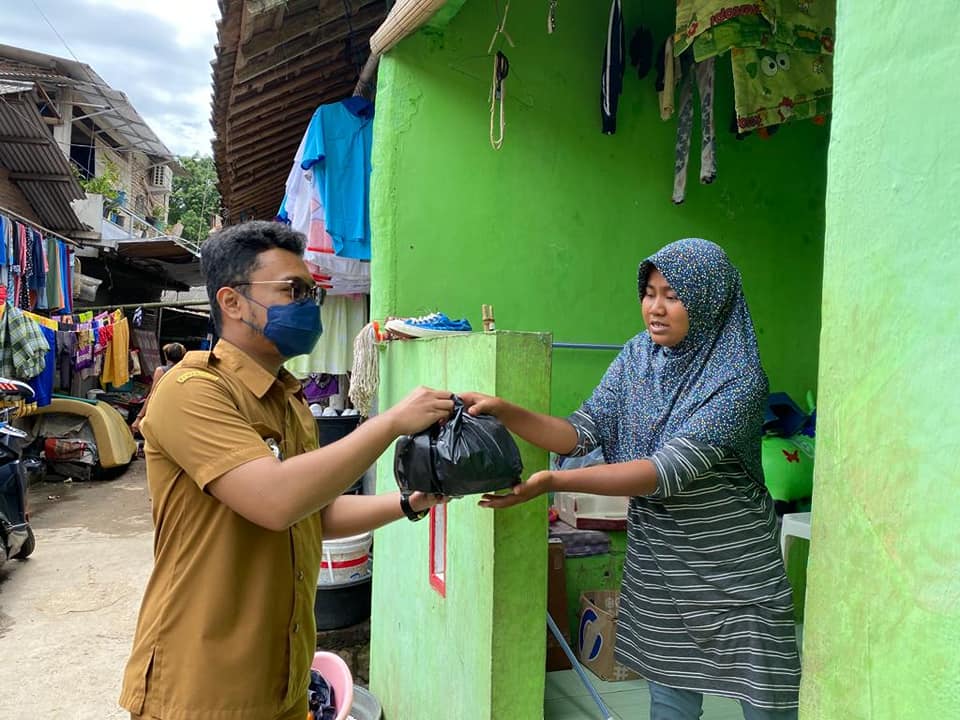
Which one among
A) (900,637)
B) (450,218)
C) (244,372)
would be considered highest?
(450,218)

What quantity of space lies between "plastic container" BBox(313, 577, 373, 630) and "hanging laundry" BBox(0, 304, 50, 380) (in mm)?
6798

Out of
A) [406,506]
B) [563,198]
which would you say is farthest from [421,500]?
[563,198]

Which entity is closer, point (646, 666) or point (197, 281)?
point (646, 666)

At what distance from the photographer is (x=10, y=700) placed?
425cm

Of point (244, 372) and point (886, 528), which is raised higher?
point (244, 372)

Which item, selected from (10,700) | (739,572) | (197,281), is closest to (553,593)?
(739,572)

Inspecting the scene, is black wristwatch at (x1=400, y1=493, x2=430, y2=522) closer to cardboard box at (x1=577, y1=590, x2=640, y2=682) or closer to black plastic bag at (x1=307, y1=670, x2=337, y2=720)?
black plastic bag at (x1=307, y1=670, x2=337, y2=720)

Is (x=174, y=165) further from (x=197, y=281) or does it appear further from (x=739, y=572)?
(x=739, y=572)

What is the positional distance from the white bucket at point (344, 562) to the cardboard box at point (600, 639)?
167 centimetres

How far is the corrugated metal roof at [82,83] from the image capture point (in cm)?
1305

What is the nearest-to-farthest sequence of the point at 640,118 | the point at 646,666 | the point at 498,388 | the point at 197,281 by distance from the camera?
the point at 646,666 < the point at 498,388 < the point at 640,118 < the point at 197,281

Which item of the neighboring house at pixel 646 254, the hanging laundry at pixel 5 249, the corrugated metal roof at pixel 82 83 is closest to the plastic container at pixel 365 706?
the neighboring house at pixel 646 254

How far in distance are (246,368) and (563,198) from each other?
Result: 3.00 metres

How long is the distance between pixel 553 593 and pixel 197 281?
16446mm
